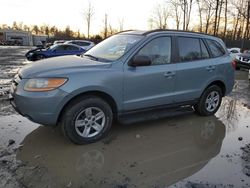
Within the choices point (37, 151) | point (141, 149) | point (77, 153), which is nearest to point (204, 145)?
point (141, 149)

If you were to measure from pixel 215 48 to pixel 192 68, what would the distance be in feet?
3.46

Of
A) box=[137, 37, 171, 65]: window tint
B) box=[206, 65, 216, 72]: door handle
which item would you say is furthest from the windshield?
box=[206, 65, 216, 72]: door handle

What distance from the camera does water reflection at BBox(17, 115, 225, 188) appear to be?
3.49 metres

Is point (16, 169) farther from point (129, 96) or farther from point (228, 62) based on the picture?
point (228, 62)

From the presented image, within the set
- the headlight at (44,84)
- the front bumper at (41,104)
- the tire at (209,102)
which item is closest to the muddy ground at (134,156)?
the tire at (209,102)

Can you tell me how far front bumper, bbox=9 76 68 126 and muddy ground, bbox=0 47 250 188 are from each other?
1.75ft

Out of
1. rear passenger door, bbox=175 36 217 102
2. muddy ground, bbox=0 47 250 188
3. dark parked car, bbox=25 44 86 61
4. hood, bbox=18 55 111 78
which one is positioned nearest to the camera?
muddy ground, bbox=0 47 250 188

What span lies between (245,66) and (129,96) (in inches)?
542

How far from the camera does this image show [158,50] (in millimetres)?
5047

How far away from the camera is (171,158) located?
13.6 ft

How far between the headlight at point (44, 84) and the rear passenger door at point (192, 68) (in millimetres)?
2341

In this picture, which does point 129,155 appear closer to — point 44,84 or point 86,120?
point 86,120

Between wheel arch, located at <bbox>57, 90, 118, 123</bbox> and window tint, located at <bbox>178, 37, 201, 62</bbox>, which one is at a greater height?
window tint, located at <bbox>178, 37, 201, 62</bbox>

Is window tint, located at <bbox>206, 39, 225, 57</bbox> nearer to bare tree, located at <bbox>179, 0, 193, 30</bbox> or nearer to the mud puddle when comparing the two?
the mud puddle
